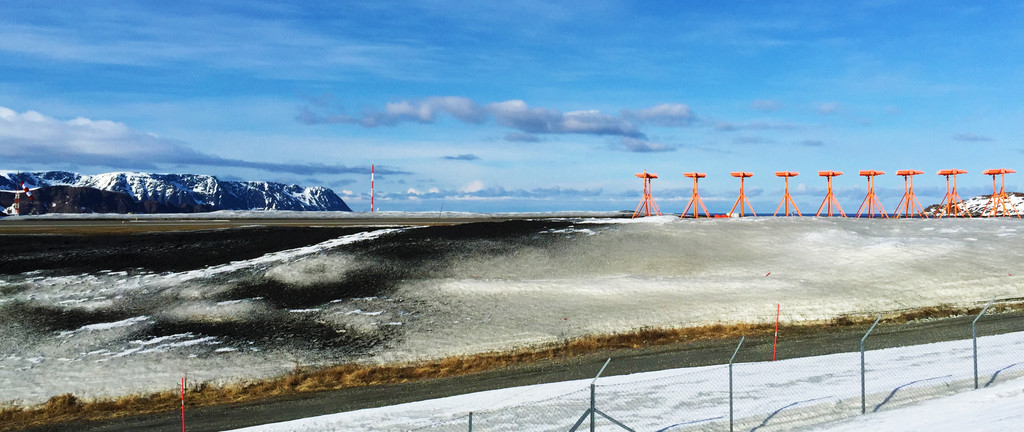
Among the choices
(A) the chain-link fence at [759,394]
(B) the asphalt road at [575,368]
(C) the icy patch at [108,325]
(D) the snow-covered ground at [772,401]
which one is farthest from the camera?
(C) the icy patch at [108,325]

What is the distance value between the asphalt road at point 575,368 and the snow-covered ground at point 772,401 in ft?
4.70

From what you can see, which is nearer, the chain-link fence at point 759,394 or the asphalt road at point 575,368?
the chain-link fence at point 759,394

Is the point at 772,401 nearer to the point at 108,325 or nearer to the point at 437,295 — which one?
the point at 437,295

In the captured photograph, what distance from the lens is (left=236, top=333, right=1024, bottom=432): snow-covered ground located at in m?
17.9

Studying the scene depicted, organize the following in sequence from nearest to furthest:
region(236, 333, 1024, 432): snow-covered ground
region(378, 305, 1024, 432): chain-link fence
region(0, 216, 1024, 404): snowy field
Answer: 1. region(236, 333, 1024, 432): snow-covered ground
2. region(378, 305, 1024, 432): chain-link fence
3. region(0, 216, 1024, 404): snowy field

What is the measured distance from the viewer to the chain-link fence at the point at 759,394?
1936 cm

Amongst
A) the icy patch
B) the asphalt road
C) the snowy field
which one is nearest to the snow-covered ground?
the asphalt road


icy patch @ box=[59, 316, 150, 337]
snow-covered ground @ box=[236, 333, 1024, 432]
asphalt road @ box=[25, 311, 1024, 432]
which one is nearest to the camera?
snow-covered ground @ box=[236, 333, 1024, 432]

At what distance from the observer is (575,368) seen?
27.5 metres

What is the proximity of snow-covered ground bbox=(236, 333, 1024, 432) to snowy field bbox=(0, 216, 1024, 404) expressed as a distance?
7.16 meters

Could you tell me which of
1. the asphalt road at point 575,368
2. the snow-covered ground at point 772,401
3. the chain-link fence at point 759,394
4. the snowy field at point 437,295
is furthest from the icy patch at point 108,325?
the chain-link fence at point 759,394

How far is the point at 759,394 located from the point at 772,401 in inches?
40.0

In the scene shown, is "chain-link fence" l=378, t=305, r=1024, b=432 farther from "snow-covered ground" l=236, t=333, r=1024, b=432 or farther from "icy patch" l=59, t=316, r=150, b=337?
"icy patch" l=59, t=316, r=150, b=337

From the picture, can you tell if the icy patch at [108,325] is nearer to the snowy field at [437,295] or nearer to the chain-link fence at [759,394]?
the snowy field at [437,295]
